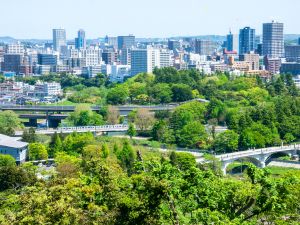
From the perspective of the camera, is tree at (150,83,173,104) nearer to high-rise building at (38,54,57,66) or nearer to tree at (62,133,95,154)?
tree at (62,133,95,154)

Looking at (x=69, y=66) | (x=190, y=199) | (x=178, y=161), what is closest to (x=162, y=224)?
(x=190, y=199)

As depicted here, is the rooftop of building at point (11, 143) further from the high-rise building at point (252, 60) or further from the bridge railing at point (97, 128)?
the high-rise building at point (252, 60)

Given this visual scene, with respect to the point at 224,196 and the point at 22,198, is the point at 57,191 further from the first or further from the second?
the point at 224,196

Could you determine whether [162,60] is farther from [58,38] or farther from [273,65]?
[58,38]

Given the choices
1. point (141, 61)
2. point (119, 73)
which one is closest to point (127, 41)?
point (119, 73)

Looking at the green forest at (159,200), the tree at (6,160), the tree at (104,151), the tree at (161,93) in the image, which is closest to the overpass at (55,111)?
the tree at (161,93)

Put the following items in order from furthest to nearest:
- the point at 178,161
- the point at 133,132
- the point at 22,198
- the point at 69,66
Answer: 1. the point at 69,66
2. the point at 133,132
3. the point at 178,161
4. the point at 22,198
